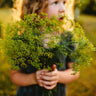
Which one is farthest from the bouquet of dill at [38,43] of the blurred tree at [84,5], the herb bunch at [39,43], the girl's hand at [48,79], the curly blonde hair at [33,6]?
A: the blurred tree at [84,5]

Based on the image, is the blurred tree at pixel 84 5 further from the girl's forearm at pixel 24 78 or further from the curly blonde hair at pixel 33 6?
the girl's forearm at pixel 24 78

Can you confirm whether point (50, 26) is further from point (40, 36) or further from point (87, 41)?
point (87, 41)

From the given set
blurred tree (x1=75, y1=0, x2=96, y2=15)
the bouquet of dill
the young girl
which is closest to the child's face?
the young girl

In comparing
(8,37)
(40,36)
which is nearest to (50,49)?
(40,36)

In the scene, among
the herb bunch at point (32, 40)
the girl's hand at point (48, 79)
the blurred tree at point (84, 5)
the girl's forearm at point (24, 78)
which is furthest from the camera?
the blurred tree at point (84, 5)

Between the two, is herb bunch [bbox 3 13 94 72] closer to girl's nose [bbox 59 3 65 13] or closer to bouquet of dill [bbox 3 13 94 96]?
bouquet of dill [bbox 3 13 94 96]

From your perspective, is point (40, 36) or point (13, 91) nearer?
point (40, 36)

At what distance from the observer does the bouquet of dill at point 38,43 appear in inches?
29.9

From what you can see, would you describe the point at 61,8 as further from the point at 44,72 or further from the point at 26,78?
the point at 26,78

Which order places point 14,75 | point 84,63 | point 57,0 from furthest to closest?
point 14,75
point 57,0
point 84,63

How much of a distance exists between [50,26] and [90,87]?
8.95ft

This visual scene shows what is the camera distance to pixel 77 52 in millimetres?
902

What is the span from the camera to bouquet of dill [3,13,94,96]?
2.49ft

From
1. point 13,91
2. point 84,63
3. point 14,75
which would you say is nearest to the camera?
point 84,63
